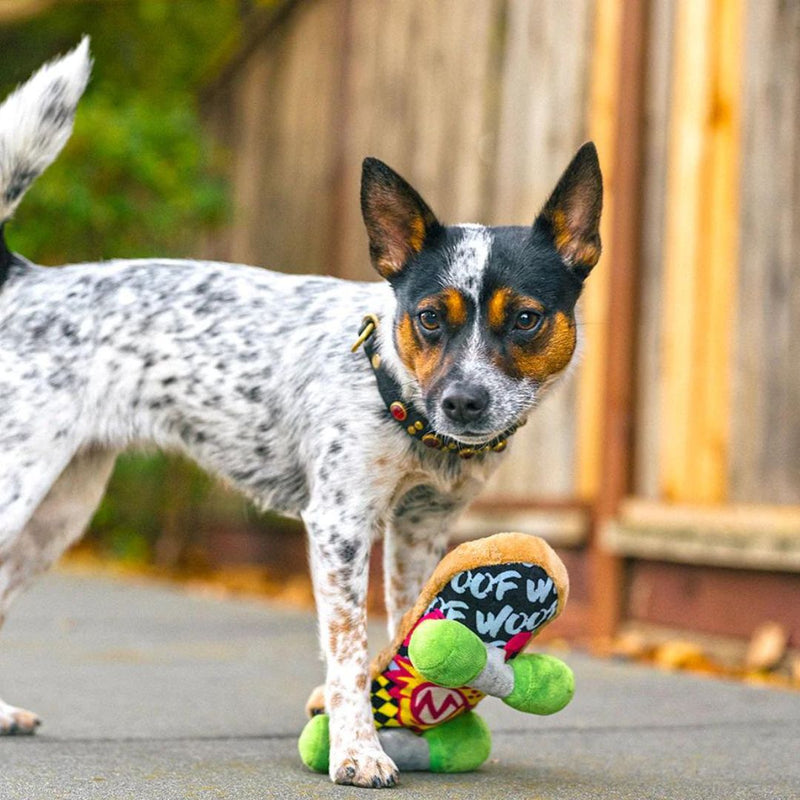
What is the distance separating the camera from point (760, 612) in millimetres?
4891

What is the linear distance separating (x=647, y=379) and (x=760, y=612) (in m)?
1.10

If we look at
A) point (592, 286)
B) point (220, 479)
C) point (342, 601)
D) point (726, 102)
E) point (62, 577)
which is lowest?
point (62, 577)

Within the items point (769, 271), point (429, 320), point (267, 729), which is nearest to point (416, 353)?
point (429, 320)

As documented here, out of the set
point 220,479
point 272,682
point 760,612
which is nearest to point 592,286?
point 760,612

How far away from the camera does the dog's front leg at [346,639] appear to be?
301 cm

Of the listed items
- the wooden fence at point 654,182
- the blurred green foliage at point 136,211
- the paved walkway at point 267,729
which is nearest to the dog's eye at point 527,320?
the paved walkway at point 267,729

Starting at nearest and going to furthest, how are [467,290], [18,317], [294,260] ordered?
Answer: 1. [467,290]
2. [18,317]
3. [294,260]

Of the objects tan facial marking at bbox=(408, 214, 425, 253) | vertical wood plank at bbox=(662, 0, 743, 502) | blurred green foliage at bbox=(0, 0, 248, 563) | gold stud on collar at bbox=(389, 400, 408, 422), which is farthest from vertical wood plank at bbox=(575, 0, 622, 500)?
blurred green foliage at bbox=(0, 0, 248, 563)

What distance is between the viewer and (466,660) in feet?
9.60

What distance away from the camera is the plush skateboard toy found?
295 centimetres

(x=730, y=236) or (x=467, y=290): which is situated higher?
(x=730, y=236)

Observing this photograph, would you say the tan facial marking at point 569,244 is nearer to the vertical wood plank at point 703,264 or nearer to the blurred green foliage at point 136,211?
the vertical wood plank at point 703,264

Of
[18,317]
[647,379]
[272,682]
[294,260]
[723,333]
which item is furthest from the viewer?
[294,260]

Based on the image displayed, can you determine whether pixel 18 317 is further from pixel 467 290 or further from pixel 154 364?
pixel 467 290
